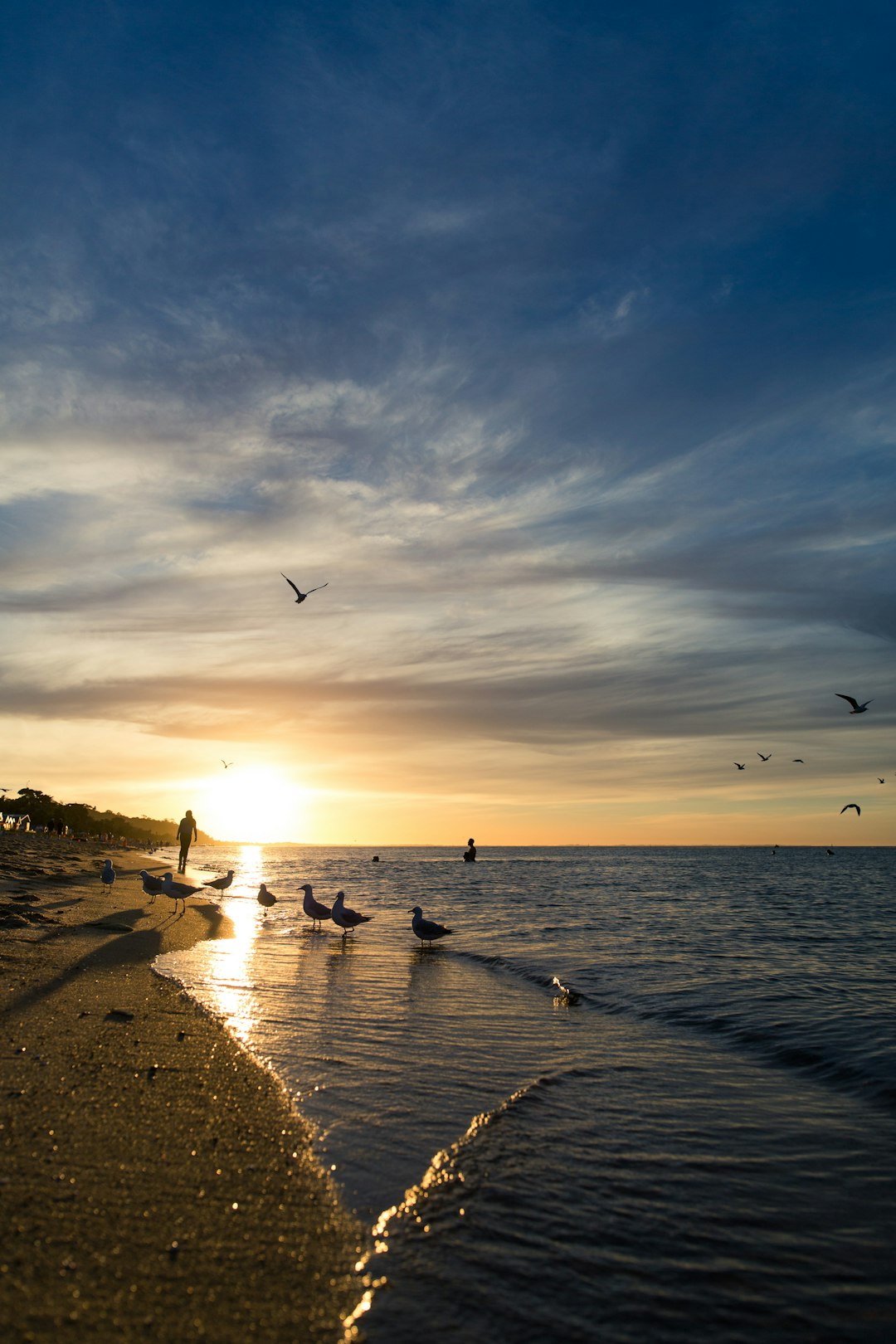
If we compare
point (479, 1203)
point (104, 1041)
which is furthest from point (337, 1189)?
point (104, 1041)

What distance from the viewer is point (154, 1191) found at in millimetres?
4945

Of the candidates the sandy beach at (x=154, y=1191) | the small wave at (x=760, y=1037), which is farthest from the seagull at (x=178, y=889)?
the sandy beach at (x=154, y=1191)

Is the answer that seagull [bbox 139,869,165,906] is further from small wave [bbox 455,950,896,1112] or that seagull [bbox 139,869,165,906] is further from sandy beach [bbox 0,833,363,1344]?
sandy beach [bbox 0,833,363,1344]

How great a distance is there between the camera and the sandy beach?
382 cm

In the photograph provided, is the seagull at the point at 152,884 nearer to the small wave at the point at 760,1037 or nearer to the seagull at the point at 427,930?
the seagull at the point at 427,930

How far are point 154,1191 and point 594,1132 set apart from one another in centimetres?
382

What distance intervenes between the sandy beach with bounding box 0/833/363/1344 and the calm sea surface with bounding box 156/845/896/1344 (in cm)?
35

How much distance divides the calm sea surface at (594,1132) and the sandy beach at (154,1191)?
353 millimetres

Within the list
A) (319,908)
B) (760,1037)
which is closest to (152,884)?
(319,908)

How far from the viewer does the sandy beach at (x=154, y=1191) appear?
12.5ft

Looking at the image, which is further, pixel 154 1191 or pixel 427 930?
pixel 427 930

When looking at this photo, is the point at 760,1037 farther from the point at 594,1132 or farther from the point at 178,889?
the point at 178,889

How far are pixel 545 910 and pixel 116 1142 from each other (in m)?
28.2

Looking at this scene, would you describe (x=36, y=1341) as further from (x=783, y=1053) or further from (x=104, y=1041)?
(x=783, y=1053)
